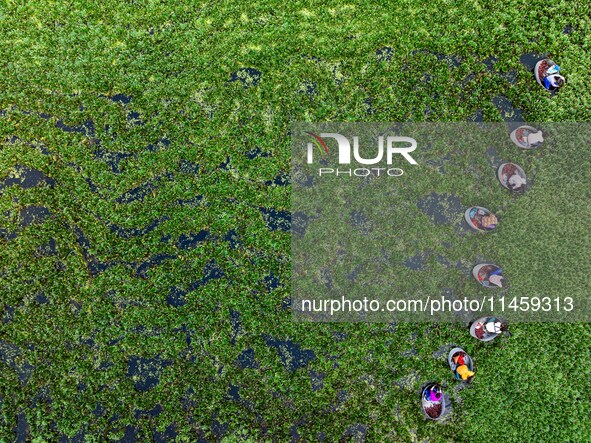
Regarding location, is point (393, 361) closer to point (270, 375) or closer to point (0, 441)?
point (270, 375)

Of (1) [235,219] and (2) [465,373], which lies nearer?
(2) [465,373]

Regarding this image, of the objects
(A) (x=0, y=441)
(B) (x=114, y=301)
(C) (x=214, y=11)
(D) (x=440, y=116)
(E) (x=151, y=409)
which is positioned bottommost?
(A) (x=0, y=441)

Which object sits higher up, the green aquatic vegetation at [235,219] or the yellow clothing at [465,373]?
the green aquatic vegetation at [235,219]

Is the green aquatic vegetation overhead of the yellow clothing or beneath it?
overhead

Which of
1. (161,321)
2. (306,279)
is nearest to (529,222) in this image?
A: (306,279)

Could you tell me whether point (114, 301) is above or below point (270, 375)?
above

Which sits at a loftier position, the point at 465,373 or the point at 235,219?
the point at 235,219

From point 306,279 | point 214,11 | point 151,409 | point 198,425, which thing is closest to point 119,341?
point 151,409

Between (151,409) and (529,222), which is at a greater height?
(529,222)

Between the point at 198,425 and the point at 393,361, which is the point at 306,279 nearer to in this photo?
the point at 393,361
